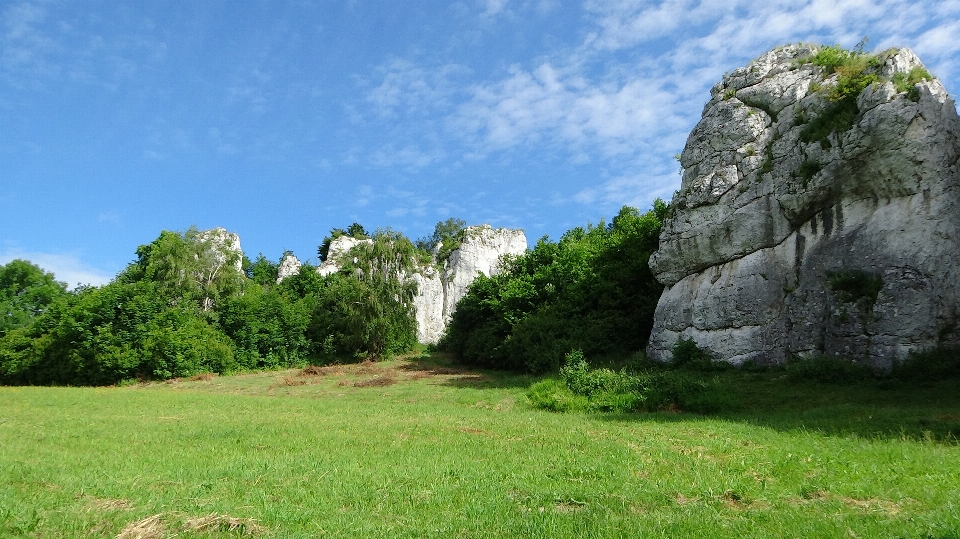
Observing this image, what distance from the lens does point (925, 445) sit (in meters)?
9.26

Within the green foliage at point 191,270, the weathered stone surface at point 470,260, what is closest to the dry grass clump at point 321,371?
the green foliage at point 191,270

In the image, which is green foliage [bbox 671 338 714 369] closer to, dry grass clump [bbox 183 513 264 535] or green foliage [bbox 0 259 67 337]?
dry grass clump [bbox 183 513 264 535]

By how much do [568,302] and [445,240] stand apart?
38.2 meters

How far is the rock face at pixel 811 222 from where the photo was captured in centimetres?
1767

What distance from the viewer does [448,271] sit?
2515 inches

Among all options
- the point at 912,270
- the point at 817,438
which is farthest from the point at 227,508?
the point at 912,270

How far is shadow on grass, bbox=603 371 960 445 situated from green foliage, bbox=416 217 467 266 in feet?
158

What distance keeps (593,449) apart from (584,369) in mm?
9058

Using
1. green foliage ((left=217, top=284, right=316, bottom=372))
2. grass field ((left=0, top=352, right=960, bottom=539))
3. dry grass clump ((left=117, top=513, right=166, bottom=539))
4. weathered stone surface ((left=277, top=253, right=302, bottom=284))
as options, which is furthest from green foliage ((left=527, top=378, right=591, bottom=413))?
weathered stone surface ((left=277, top=253, right=302, bottom=284))

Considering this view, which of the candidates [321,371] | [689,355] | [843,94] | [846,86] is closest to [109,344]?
[321,371]

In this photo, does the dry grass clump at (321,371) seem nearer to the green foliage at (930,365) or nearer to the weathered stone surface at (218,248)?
the weathered stone surface at (218,248)

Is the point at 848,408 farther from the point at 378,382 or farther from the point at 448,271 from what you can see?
the point at 448,271

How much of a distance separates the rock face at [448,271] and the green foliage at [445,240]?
119 centimetres

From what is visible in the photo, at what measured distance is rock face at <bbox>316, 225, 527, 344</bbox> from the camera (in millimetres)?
60125
